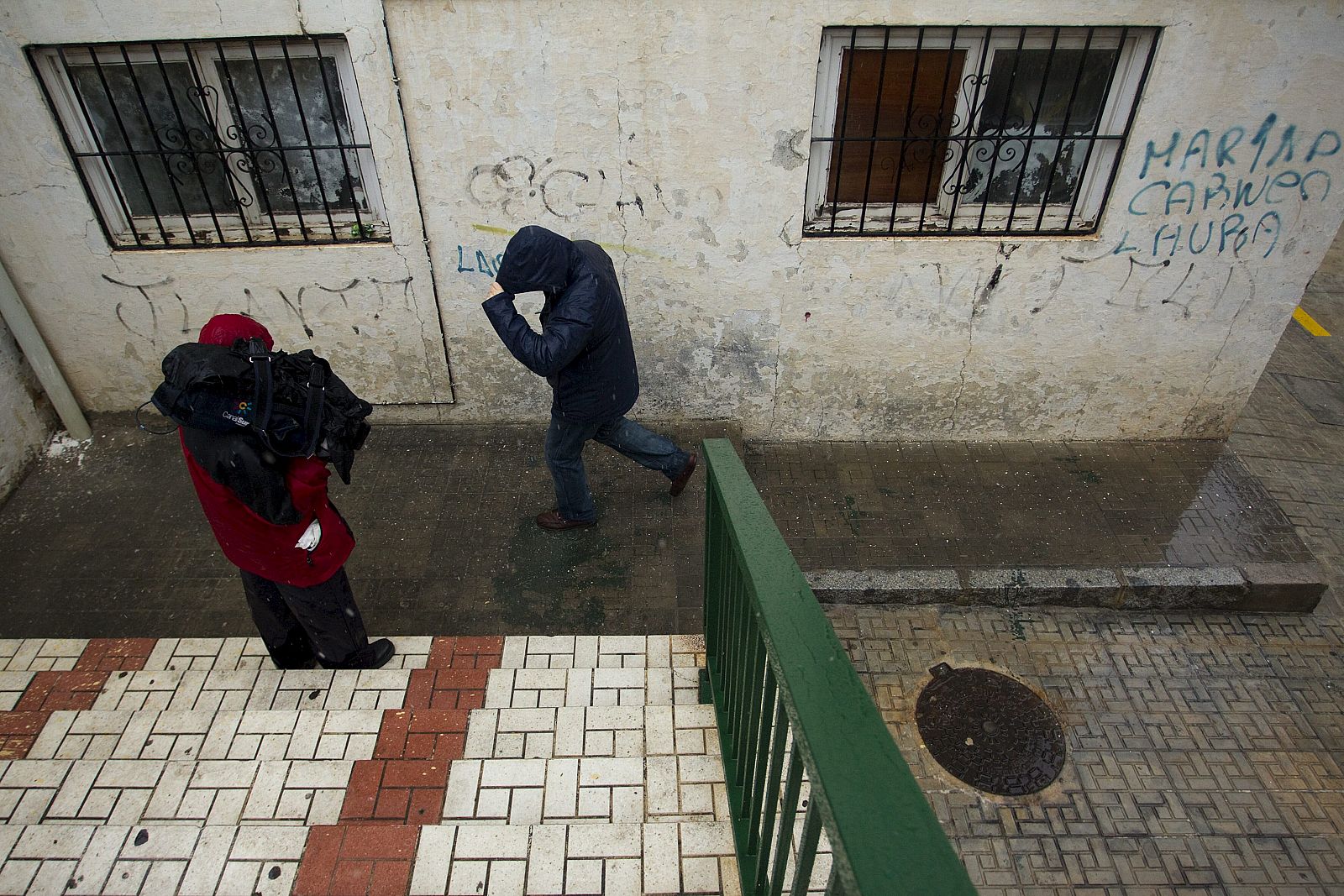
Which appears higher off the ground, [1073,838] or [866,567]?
[866,567]

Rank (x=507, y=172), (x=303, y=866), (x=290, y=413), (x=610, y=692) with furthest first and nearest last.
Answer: (x=507, y=172)
(x=610, y=692)
(x=290, y=413)
(x=303, y=866)

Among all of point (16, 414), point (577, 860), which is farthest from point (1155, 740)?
point (16, 414)

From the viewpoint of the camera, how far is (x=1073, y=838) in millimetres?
3777

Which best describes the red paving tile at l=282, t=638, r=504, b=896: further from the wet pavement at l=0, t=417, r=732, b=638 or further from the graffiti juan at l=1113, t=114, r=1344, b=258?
the graffiti juan at l=1113, t=114, r=1344, b=258

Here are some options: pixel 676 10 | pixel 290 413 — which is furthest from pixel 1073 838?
pixel 676 10

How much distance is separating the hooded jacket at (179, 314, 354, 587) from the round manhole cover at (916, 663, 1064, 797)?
10.4ft

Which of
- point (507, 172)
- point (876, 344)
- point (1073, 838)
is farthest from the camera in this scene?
point (876, 344)

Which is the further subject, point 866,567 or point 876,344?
point 876,344

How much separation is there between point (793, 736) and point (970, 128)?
15.1 feet

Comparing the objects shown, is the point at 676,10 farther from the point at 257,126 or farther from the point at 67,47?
the point at 67,47

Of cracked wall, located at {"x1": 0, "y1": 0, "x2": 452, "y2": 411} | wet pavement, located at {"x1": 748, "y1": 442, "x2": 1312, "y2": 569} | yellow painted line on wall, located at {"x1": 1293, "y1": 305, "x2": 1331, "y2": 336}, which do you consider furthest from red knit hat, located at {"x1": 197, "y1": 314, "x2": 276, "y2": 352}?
yellow painted line on wall, located at {"x1": 1293, "y1": 305, "x2": 1331, "y2": 336}

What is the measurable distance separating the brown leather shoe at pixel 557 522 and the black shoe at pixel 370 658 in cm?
153

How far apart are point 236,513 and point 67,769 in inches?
43.6

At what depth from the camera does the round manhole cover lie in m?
4.05
